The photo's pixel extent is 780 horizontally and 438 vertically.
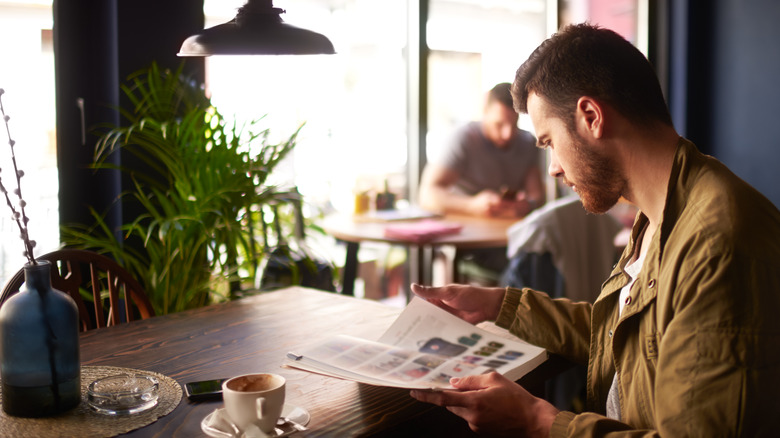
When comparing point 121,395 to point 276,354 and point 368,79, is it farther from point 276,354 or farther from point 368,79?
point 368,79

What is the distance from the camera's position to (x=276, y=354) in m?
1.40

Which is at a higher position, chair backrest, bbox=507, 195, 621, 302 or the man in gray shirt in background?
the man in gray shirt in background

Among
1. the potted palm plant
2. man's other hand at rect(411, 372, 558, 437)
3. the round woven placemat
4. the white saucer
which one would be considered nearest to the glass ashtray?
the round woven placemat

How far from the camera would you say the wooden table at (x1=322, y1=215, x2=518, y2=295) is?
297cm

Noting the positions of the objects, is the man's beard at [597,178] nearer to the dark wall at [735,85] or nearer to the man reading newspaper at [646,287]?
the man reading newspaper at [646,287]

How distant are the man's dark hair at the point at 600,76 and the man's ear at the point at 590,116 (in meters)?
0.01

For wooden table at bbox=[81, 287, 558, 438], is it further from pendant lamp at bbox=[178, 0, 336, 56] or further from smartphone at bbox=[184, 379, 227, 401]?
pendant lamp at bbox=[178, 0, 336, 56]

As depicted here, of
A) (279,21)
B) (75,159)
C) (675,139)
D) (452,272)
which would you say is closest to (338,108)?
(452,272)

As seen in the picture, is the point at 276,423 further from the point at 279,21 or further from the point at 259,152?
the point at 259,152

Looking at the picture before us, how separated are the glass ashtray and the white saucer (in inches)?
4.6

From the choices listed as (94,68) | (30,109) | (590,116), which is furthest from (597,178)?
(30,109)

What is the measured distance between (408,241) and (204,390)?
1.87 metres

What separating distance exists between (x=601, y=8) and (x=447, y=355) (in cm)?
430

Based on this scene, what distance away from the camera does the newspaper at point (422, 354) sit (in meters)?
1.21
